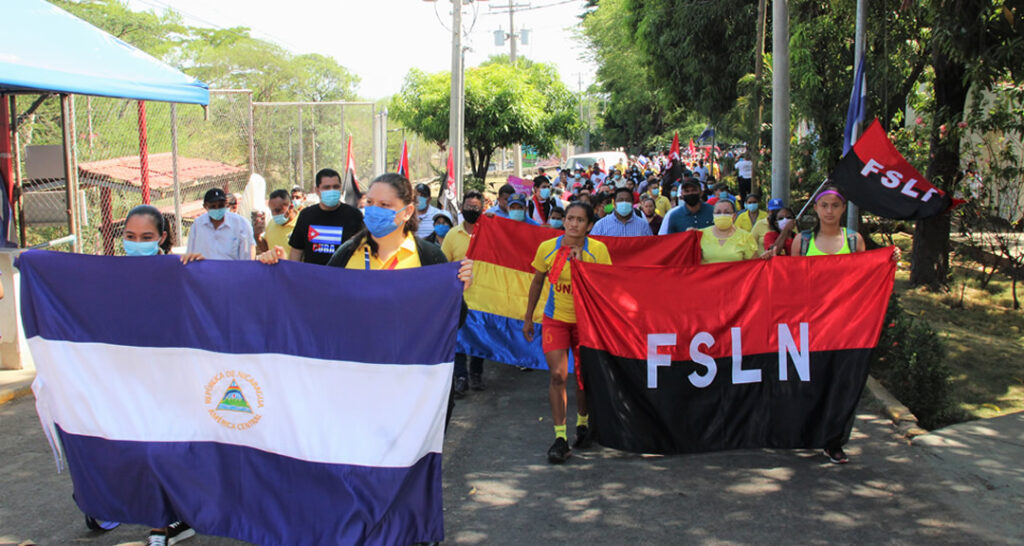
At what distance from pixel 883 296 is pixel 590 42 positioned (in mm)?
50723

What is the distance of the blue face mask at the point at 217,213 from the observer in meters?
8.45

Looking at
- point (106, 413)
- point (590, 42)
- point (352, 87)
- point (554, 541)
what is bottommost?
point (554, 541)

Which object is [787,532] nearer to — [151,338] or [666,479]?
[666,479]

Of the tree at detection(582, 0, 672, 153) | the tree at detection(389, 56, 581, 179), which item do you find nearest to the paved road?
the tree at detection(582, 0, 672, 153)

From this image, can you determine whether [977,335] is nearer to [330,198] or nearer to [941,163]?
[941,163]

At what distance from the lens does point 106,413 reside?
184 inches

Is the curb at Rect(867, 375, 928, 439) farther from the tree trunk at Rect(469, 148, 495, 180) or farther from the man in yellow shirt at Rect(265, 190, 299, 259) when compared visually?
the tree trunk at Rect(469, 148, 495, 180)

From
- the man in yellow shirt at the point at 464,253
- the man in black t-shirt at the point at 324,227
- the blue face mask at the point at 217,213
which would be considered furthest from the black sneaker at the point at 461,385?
the blue face mask at the point at 217,213

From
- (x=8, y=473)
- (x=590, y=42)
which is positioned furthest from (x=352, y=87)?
(x=8, y=473)

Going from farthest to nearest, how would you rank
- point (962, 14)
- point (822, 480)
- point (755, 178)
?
1. point (755, 178)
2. point (962, 14)
3. point (822, 480)

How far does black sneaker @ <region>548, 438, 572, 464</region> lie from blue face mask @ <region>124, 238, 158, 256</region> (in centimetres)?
288

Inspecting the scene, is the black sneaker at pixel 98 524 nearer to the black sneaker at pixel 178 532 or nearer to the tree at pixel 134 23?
the black sneaker at pixel 178 532

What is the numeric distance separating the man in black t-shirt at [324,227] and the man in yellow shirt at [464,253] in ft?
6.14

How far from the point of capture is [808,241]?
23.3 ft
